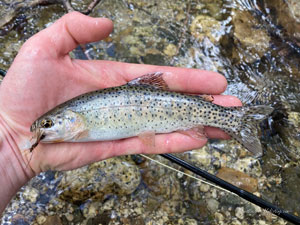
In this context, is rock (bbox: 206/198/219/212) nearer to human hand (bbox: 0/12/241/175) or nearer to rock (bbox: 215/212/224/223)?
rock (bbox: 215/212/224/223)

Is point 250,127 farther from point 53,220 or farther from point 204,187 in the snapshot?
point 53,220

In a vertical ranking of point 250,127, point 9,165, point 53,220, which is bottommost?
point 53,220

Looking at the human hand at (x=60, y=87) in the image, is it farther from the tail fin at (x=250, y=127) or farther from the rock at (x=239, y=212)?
the rock at (x=239, y=212)

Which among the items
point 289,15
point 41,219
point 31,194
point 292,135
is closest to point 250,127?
point 292,135

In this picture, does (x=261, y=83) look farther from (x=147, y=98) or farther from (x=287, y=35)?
(x=147, y=98)

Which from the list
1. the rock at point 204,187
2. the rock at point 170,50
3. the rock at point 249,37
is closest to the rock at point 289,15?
the rock at point 249,37

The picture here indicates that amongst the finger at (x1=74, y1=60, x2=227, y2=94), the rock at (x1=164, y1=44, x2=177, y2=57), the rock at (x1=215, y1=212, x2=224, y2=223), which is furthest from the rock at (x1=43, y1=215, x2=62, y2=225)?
the rock at (x1=164, y1=44, x2=177, y2=57)
